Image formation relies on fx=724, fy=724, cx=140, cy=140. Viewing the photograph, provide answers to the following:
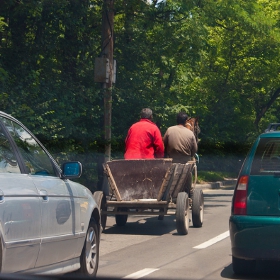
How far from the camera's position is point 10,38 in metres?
16.3

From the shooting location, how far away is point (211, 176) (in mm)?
28547

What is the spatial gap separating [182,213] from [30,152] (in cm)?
486

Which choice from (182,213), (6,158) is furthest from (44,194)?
(182,213)

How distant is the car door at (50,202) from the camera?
19.9 feet

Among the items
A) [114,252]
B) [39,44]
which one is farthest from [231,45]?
[114,252]

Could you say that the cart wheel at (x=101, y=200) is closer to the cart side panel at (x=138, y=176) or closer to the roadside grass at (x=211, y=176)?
the cart side panel at (x=138, y=176)

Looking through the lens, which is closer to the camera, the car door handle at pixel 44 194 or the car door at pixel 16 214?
the car door at pixel 16 214

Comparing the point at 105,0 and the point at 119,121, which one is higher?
the point at 105,0

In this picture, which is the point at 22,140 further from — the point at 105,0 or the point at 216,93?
the point at 216,93

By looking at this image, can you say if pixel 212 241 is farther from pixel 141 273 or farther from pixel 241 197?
pixel 241 197

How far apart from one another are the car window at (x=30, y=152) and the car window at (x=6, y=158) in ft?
0.66

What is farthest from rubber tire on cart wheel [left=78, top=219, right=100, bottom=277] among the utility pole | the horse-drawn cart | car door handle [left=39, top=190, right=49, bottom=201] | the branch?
the branch

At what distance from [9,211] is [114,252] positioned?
4.49 meters

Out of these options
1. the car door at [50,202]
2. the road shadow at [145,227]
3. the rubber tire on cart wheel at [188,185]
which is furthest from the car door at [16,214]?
the rubber tire on cart wheel at [188,185]
